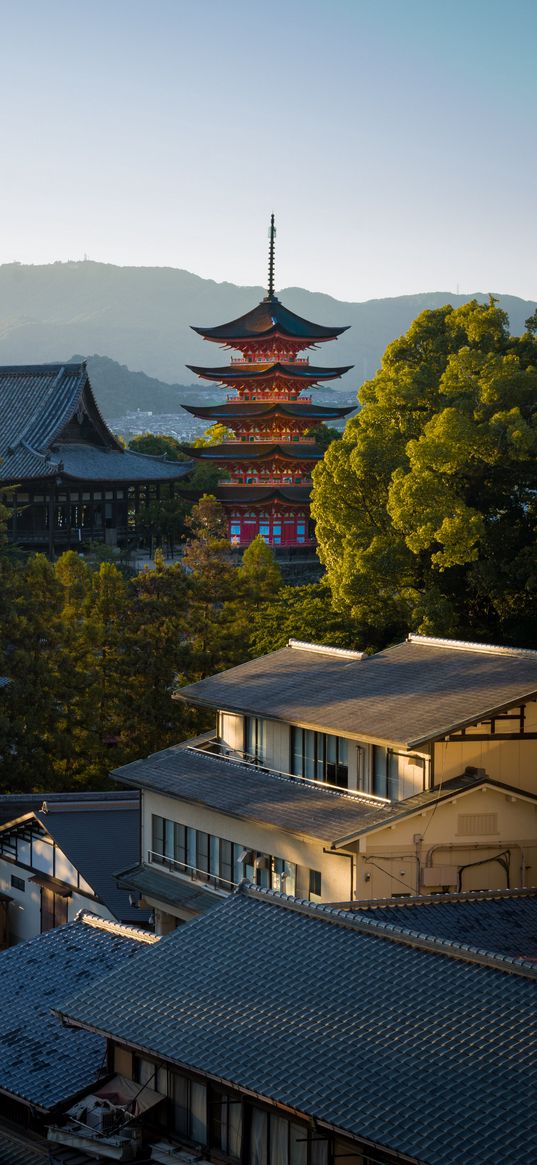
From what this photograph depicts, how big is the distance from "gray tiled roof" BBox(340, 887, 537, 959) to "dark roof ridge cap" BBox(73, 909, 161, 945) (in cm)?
351

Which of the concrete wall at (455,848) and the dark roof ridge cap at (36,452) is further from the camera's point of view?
the dark roof ridge cap at (36,452)

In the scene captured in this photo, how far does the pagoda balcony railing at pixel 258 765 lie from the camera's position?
2792 centimetres

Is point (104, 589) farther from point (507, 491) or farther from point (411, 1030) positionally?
point (411, 1030)

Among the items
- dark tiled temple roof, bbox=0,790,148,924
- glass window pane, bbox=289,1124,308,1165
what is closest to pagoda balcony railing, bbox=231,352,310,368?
dark tiled temple roof, bbox=0,790,148,924

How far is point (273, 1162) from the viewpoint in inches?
701

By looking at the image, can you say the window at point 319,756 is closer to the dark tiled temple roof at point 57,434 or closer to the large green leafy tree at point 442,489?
the large green leafy tree at point 442,489

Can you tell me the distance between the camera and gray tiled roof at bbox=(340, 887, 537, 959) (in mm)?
21938

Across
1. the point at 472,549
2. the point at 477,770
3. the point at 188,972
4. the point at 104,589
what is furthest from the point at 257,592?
the point at 188,972

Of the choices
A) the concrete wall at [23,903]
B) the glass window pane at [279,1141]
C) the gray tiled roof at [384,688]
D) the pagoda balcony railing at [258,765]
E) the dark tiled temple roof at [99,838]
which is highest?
the gray tiled roof at [384,688]

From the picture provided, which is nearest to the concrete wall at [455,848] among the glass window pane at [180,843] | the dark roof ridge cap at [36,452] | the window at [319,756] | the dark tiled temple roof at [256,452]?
the window at [319,756]

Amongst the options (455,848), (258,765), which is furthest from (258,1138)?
(258,765)

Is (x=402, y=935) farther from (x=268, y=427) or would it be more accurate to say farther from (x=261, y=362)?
(x=261, y=362)

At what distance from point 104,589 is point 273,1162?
25698 millimetres

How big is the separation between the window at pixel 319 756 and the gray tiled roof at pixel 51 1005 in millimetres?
5922
